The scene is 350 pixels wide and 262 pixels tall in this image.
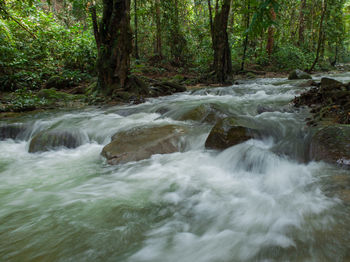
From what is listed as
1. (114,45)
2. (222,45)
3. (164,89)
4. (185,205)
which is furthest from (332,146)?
(222,45)

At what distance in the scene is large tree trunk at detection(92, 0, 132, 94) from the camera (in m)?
7.33

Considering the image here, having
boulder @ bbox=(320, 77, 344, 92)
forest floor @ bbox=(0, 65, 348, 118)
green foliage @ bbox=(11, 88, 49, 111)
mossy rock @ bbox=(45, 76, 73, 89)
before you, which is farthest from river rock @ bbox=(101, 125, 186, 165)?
mossy rock @ bbox=(45, 76, 73, 89)

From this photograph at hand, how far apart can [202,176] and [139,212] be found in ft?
3.27

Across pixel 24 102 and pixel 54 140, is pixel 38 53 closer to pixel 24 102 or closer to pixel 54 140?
pixel 24 102

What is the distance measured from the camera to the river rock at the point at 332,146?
2375 millimetres

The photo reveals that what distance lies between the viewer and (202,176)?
9.27 ft

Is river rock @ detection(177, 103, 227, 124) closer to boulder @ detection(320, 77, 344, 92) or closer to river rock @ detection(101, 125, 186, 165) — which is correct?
river rock @ detection(101, 125, 186, 165)

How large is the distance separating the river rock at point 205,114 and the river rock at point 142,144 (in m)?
0.71

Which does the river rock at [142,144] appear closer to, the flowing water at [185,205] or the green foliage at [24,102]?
the flowing water at [185,205]

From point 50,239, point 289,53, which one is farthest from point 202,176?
point 289,53

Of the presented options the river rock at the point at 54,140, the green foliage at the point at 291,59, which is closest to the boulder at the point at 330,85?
the river rock at the point at 54,140

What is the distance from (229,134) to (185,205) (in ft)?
4.67

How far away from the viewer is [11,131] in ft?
16.9

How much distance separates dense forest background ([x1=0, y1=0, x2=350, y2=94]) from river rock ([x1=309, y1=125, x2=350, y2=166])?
4.78 feet
